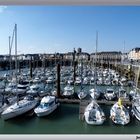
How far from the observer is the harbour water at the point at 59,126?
209 inches

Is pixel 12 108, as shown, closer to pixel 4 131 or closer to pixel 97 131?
pixel 4 131

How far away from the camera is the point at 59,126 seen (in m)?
5.76

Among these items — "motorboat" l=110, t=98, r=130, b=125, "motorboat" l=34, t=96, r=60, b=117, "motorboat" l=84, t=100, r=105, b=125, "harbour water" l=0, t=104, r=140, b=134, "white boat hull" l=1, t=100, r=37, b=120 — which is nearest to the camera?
"harbour water" l=0, t=104, r=140, b=134

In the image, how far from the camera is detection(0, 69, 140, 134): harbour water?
209 inches

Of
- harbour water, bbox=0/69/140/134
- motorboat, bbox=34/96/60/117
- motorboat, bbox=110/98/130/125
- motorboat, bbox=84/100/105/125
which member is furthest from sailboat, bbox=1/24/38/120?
motorboat, bbox=110/98/130/125

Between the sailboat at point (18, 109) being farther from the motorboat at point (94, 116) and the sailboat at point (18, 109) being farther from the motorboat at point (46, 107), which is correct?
the motorboat at point (94, 116)

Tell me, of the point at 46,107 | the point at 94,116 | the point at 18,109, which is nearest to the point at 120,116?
the point at 94,116

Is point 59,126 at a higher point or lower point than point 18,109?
lower

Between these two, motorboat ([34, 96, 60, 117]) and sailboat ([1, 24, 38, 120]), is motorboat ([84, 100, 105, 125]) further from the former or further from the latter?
sailboat ([1, 24, 38, 120])

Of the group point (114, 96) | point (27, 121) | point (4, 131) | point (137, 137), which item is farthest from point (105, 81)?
point (137, 137)

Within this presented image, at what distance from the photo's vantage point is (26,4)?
2283mm

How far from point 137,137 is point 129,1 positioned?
1153 mm

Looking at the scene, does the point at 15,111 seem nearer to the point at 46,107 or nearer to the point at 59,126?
the point at 46,107

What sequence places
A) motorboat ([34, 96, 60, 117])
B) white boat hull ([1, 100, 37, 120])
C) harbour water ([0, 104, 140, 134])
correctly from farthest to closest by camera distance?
1. motorboat ([34, 96, 60, 117])
2. white boat hull ([1, 100, 37, 120])
3. harbour water ([0, 104, 140, 134])
